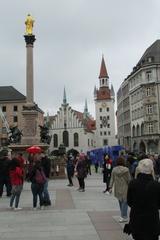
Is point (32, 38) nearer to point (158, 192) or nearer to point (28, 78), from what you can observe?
point (28, 78)

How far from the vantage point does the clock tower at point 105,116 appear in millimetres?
131500

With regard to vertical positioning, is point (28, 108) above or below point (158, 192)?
above

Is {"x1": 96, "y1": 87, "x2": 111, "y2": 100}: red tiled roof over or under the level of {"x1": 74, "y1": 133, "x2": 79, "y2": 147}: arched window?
over

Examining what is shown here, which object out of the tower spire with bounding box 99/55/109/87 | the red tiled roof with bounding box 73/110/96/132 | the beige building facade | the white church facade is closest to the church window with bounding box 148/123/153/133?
the beige building facade

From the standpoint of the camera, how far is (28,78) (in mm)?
36844

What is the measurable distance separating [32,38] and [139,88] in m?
43.0

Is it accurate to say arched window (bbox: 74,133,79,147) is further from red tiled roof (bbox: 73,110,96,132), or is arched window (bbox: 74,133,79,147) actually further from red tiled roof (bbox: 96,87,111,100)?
red tiled roof (bbox: 96,87,111,100)

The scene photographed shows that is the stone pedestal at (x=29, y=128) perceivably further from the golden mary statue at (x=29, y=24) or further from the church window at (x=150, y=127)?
the church window at (x=150, y=127)

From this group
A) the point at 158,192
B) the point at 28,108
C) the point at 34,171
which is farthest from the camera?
the point at 28,108

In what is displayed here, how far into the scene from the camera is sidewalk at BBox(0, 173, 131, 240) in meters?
9.70

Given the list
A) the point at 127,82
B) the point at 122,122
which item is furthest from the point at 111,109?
the point at 127,82

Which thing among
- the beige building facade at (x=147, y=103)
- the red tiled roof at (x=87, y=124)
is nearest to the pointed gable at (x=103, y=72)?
the red tiled roof at (x=87, y=124)

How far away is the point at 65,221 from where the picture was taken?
38.2 feet

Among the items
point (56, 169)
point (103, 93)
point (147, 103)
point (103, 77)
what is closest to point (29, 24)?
point (56, 169)
